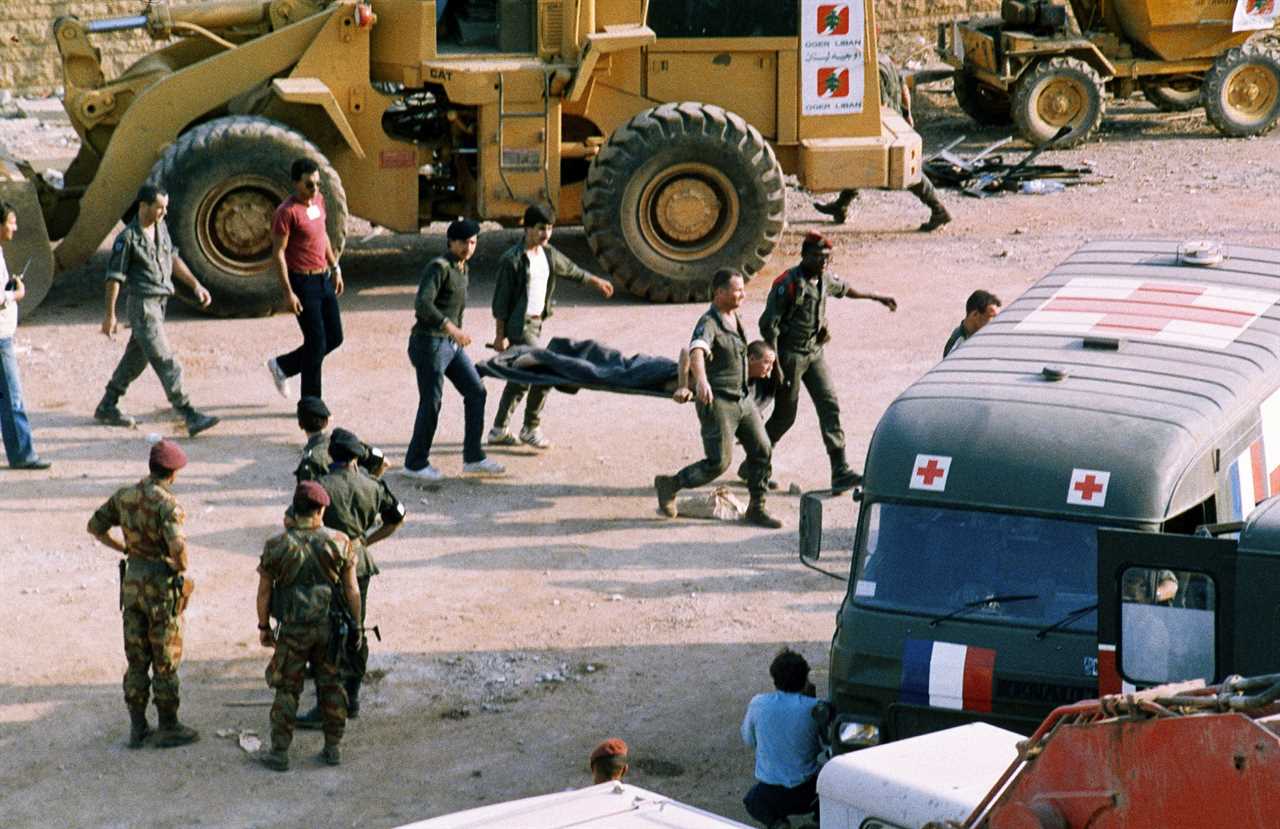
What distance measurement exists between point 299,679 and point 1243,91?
18.0 meters

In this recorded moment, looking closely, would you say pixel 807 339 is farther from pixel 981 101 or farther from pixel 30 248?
pixel 981 101

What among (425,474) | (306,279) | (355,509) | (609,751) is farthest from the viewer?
(306,279)

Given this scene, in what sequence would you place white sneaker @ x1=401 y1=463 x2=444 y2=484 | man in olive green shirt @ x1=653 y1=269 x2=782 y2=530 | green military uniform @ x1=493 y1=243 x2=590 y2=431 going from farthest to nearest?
green military uniform @ x1=493 y1=243 x2=590 y2=431 → white sneaker @ x1=401 y1=463 x2=444 y2=484 → man in olive green shirt @ x1=653 y1=269 x2=782 y2=530

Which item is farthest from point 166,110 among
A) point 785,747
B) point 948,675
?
point 948,675

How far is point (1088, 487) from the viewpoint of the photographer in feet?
23.9

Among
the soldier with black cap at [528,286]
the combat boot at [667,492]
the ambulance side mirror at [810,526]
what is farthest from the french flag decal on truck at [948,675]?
the soldier with black cap at [528,286]

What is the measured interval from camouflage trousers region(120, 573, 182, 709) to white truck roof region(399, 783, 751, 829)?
3017 millimetres

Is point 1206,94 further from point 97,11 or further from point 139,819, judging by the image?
point 139,819

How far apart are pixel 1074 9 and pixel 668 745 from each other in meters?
18.1

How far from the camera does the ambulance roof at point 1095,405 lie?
287 inches

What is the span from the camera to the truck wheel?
24.3m

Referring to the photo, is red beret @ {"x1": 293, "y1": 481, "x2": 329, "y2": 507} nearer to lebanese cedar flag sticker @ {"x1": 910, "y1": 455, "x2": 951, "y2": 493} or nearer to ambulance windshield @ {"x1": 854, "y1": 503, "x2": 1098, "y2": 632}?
ambulance windshield @ {"x1": 854, "y1": 503, "x2": 1098, "y2": 632}

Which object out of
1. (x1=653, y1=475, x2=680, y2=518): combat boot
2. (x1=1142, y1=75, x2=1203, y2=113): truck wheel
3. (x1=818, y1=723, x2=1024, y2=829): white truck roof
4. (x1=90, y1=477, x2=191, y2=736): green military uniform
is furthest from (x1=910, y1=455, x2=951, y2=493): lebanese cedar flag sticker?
(x1=1142, y1=75, x2=1203, y2=113): truck wheel

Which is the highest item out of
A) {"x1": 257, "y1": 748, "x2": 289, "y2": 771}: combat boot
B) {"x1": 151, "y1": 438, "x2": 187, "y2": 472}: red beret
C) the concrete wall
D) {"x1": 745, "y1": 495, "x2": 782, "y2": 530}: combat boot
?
the concrete wall
